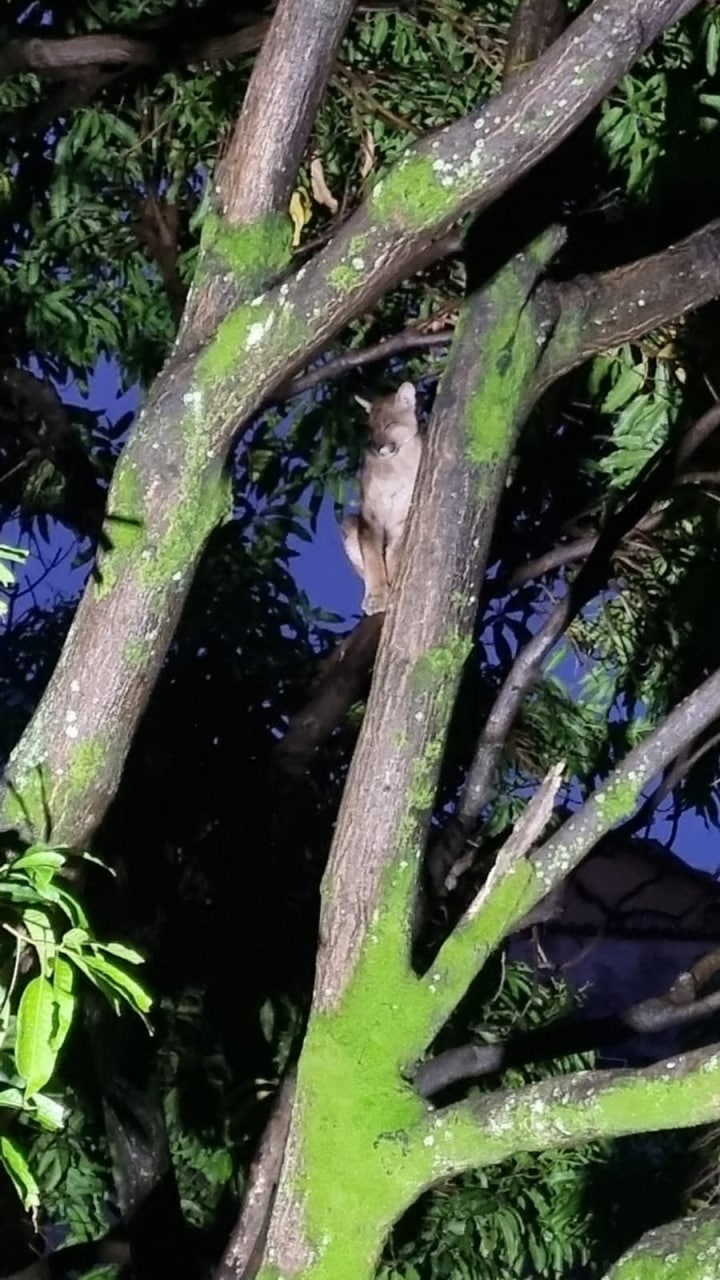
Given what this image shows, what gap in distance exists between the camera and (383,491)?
2430 mm

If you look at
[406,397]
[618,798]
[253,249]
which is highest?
[406,397]

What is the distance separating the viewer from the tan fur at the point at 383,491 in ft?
7.73

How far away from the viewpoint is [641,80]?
2115 millimetres

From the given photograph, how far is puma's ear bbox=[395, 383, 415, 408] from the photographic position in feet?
7.75

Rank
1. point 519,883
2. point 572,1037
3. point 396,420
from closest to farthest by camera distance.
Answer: point 519,883 → point 572,1037 → point 396,420

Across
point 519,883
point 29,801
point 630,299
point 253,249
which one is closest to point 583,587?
point 630,299

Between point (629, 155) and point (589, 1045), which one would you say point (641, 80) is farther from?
point (589, 1045)

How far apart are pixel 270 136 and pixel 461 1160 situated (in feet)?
2.93

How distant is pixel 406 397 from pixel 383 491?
0.16 metres

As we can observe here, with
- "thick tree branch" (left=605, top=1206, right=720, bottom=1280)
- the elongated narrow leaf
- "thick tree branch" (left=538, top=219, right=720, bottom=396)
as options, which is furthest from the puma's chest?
the elongated narrow leaf

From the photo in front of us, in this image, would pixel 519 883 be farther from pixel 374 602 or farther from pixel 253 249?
pixel 374 602

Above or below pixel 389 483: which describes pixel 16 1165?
below

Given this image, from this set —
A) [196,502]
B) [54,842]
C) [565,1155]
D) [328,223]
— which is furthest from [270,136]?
[565,1155]

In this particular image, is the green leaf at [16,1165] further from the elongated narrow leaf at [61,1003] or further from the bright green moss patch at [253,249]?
the bright green moss patch at [253,249]
